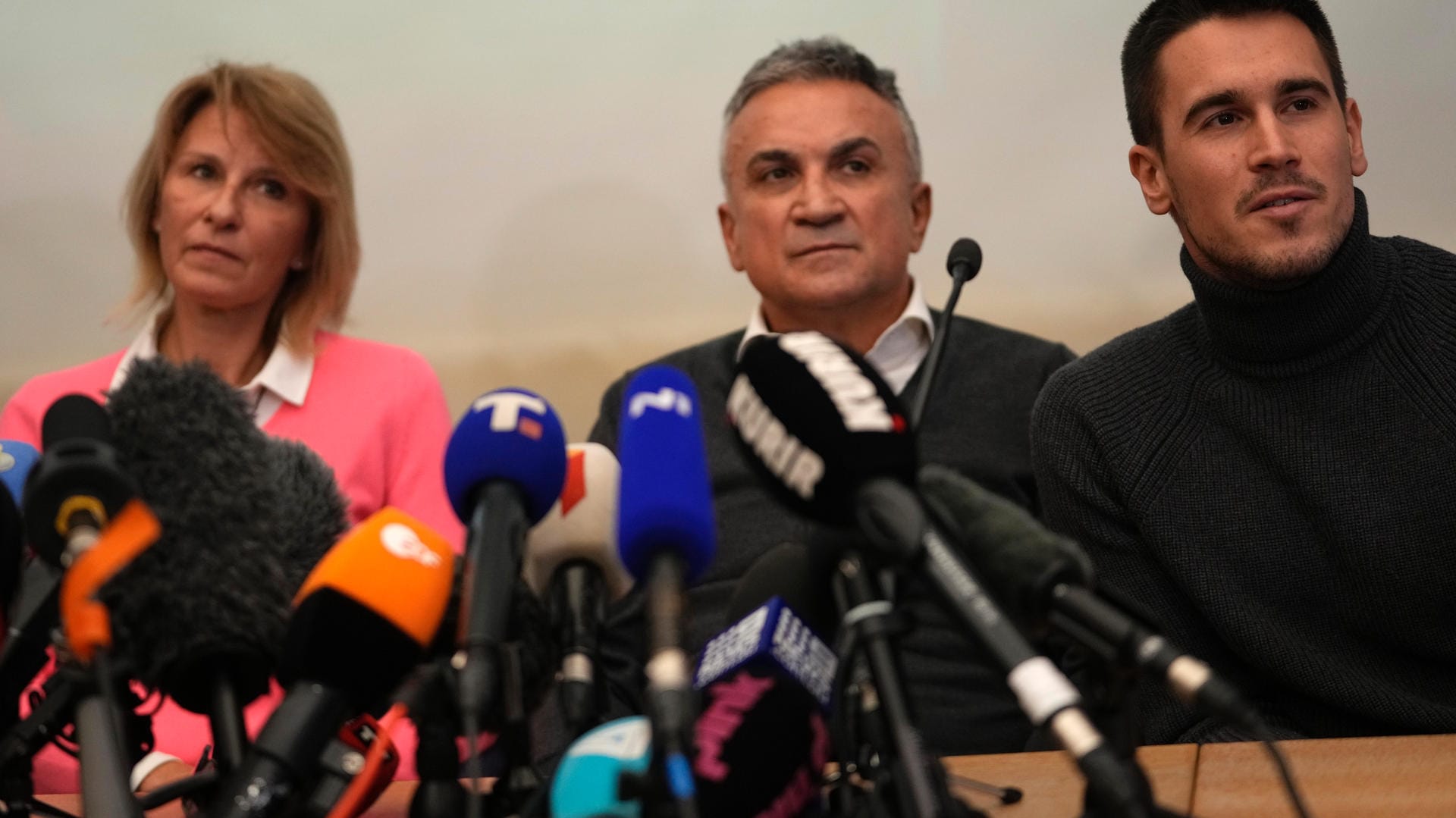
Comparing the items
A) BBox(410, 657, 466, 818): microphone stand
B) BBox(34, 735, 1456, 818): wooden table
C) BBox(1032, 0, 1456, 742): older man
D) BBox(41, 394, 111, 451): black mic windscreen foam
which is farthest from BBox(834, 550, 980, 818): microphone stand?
BBox(1032, 0, 1456, 742): older man

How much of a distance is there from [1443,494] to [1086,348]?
0.95 m

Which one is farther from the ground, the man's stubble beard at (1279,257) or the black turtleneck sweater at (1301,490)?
the man's stubble beard at (1279,257)

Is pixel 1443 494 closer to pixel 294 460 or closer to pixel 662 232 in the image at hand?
pixel 294 460

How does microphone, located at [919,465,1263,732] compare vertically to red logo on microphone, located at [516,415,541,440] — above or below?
below

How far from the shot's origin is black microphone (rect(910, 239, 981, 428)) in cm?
134

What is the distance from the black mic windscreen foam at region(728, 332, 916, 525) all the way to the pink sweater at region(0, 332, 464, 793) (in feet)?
4.40

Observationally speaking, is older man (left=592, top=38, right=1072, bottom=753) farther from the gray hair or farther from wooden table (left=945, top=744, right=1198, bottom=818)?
wooden table (left=945, top=744, right=1198, bottom=818)

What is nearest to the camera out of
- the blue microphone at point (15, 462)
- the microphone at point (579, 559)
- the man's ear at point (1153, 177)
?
the microphone at point (579, 559)

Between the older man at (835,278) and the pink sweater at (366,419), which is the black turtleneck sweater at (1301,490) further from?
the pink sweater at (366,419)

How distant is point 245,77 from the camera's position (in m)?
2.40

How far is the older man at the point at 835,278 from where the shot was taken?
216 cm

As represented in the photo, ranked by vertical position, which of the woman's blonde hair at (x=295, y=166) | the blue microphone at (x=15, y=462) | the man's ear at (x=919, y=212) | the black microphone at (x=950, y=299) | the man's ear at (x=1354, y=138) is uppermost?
the woman's blonde hair at (x=295, y=166)

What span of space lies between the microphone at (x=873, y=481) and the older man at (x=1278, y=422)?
1.05m

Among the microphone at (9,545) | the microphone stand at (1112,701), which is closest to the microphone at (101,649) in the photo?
the microphone at (9,545)
